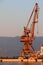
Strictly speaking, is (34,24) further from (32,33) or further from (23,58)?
(23,58)

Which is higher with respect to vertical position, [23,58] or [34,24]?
[34,24]

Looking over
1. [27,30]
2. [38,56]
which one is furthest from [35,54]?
[27,30]

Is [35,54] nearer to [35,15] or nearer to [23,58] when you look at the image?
[23,58]

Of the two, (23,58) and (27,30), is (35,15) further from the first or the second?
(23,58)

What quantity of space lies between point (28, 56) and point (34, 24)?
38.5 ft

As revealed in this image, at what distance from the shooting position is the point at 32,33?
143m

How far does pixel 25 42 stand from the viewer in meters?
144

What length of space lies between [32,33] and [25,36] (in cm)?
349

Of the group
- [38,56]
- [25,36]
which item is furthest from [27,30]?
[38,56]

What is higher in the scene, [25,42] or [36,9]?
[36,9]

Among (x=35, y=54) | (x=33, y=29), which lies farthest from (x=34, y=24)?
(x=35, y=54)

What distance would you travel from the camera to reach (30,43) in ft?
473

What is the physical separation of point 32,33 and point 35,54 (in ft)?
25.5

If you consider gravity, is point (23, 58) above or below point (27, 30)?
below
